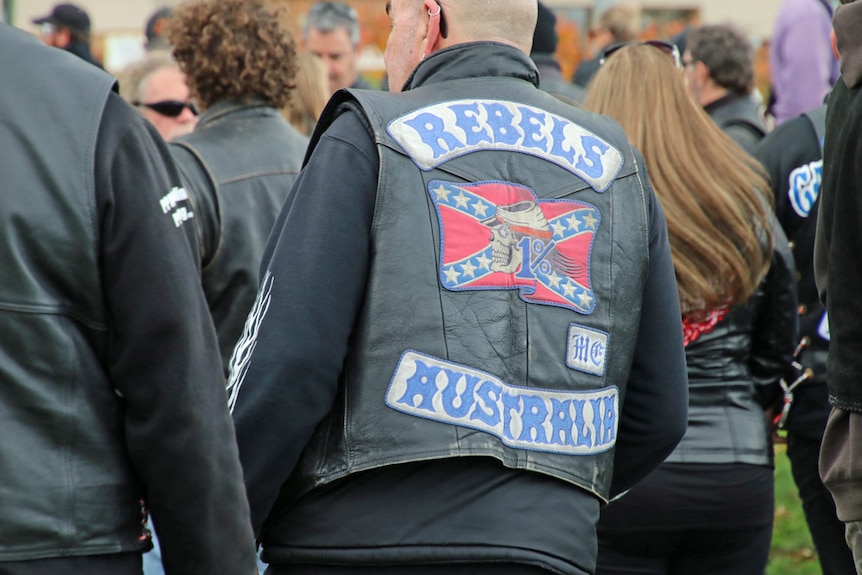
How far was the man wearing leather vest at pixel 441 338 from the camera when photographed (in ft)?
7.42

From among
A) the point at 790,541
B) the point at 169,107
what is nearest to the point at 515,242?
the point at 169,107

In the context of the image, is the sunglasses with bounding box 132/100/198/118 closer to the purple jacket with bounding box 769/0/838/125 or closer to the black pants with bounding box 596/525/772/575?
the black pants with bounding box 596/525/772/575

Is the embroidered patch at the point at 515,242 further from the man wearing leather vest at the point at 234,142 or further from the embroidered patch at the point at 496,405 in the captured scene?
the man wearing leather vest at the point at 234,142

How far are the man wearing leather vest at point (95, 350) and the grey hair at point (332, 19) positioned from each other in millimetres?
5427

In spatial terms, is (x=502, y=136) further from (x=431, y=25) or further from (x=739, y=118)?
(x=739, y=118)

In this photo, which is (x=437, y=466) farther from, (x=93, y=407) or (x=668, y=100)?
(x=668, y=100)

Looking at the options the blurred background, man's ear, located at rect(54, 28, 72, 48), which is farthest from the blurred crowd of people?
the blurred background

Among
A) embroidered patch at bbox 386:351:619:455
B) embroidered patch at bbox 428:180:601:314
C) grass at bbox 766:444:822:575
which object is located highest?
embroidered patch at bbox 428:180:601:314

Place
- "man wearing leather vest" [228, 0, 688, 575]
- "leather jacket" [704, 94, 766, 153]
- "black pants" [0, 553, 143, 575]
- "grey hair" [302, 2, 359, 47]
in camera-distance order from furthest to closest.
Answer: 1. "grey hair" [302, 2, 359, 47]
2. "leather jacket" [704, 94, 766, 153]
3. "man wearing leather vest" [228, 0, 688, 575]
4. "black pants" [0, 553, 143, 575]

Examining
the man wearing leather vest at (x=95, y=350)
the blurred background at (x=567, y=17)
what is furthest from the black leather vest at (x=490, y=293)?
the blurred background at (x=567, y=17)

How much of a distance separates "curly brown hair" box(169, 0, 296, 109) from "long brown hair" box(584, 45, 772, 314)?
3.89ft

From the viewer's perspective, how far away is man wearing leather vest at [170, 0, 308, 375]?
3.94 m

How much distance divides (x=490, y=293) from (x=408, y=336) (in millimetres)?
199

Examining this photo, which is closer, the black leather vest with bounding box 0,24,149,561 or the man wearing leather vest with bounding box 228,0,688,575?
the black leather vest with bounding box 0,24,149,561
